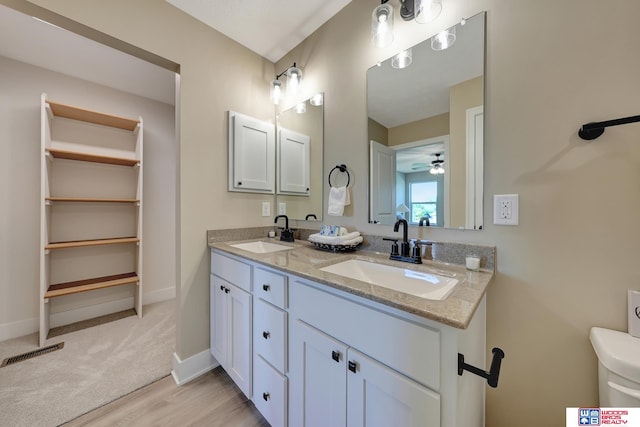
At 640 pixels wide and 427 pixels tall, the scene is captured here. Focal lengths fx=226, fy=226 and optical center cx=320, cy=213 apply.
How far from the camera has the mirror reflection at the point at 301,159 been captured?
69.1 inches

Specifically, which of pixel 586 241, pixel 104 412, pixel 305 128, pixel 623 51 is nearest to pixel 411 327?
pixel 586 241

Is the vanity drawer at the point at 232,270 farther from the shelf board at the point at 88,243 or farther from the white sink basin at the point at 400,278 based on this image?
the shelf board at the point at 88,243

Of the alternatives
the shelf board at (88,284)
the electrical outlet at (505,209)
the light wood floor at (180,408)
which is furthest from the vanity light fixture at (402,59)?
the shelf board at (88,284)

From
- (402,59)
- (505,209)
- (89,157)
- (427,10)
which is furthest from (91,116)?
(505,209)

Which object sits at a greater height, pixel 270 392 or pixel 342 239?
pixel 342 239

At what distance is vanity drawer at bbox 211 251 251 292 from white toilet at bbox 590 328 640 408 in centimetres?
138

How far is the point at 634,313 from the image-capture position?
756mm

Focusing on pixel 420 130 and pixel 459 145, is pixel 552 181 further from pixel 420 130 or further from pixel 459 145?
pixel 420 130

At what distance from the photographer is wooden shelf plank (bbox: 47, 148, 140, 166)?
2.02 m

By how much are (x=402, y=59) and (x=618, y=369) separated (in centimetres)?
151

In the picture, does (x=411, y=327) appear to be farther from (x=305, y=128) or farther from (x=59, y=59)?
(x=59, y=59)

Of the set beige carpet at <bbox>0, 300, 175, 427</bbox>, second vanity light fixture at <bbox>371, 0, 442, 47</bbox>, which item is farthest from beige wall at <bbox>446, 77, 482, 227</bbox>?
beige carpet at <bbox>0, 300, 175, 427</bbox>

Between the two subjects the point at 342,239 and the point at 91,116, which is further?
the point at 91,116

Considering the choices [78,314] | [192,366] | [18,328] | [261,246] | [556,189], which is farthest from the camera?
[78,314]
